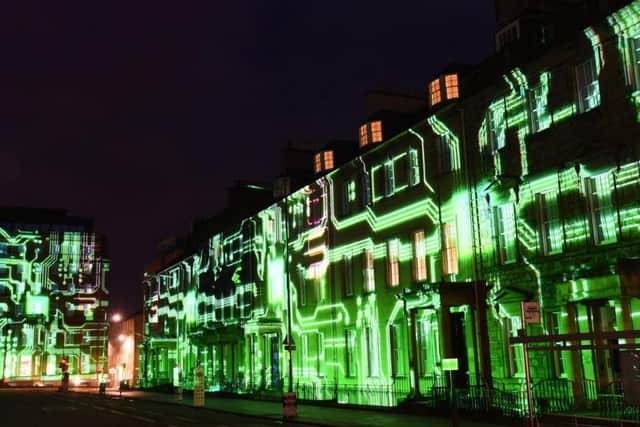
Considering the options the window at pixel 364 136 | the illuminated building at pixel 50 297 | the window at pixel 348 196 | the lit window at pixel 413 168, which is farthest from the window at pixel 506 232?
the illuminated building at pixel 50 297

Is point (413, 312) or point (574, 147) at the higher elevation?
point (574, 147)

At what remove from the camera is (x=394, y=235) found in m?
30.9

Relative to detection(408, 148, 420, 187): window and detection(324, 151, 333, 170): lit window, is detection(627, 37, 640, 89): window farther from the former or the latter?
detection(324, 151, 333, 170): lit window

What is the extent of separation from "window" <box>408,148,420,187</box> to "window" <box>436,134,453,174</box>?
4.92 feet

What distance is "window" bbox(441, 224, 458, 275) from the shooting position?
27281 millimetres

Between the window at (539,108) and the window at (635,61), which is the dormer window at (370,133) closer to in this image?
the window at (539,108)

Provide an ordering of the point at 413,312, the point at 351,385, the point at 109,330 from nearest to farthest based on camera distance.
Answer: the point at 413,312
the point at 351,385
the point at 109,330

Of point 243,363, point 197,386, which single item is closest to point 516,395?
point 197,386

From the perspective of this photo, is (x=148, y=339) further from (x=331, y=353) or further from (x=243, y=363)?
(x=331, y=353)

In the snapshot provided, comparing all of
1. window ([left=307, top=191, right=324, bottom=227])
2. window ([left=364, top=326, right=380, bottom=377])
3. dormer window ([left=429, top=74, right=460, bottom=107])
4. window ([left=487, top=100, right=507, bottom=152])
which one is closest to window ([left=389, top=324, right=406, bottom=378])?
window ([left=364, top=326, right=380, bottom=377])

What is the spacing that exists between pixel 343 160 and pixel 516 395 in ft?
56.2

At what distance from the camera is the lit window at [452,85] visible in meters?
27.9

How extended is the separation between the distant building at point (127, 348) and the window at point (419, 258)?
2075 inches

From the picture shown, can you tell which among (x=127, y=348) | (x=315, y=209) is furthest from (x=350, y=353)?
(x=127, y=348)
